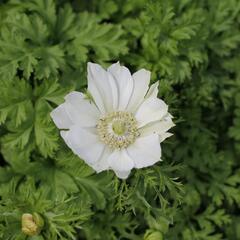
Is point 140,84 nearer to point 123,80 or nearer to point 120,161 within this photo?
point 123,80

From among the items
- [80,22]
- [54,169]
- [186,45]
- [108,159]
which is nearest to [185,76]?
[186,45]

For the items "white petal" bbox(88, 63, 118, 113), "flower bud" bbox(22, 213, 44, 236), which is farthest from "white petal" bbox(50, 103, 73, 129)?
"flower bud" bbox(22, 213, 44, 236)

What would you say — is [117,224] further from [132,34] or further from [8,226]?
[132,34]

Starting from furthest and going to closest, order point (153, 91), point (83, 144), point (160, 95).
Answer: point (160, 95)
point (153, 91)
point (83, 144)

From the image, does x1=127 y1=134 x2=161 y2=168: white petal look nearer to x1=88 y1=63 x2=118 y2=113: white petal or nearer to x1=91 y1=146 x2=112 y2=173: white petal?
x1=91 y1=146 x2=112 y2=173: white petal

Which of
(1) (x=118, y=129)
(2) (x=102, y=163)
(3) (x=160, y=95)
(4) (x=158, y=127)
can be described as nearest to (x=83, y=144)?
(2) (x=102, y=163)
